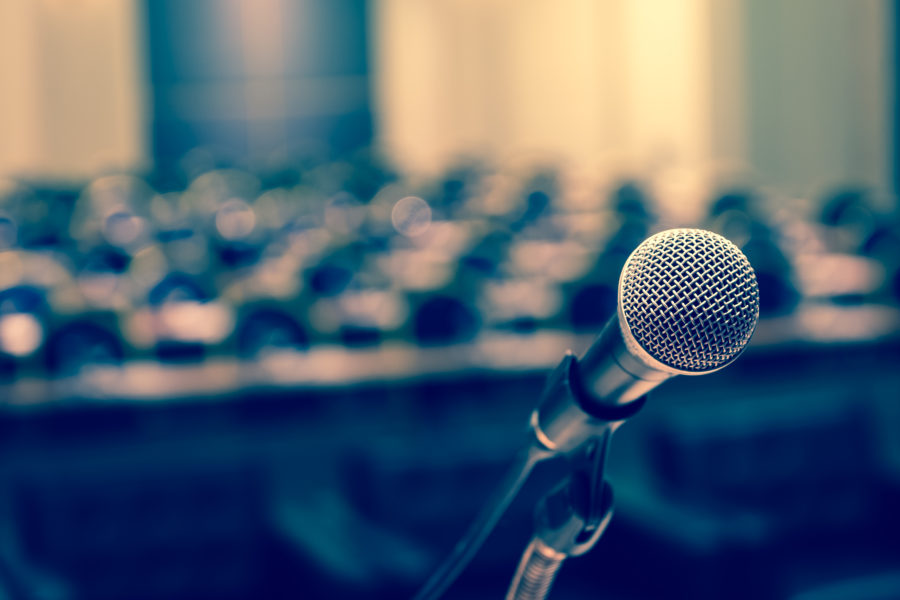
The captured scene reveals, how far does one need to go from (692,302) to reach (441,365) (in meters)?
2.77

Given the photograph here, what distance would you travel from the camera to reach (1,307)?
455 cm

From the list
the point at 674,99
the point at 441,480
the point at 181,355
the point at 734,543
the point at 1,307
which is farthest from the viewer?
the point at 674,99

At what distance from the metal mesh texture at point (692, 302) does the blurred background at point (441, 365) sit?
157 cm

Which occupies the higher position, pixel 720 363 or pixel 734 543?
pixel 720 363

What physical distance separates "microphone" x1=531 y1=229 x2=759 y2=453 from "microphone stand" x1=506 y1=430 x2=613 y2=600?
42 mm

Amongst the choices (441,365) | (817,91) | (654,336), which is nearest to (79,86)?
(817,91)

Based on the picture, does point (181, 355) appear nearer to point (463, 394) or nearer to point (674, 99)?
point (463, 394)

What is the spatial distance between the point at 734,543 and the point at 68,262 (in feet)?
16.4

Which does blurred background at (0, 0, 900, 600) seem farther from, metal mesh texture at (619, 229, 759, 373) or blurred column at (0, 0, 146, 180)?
blurred column at (0, 0, 146, 180)

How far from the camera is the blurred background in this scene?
2.67 m

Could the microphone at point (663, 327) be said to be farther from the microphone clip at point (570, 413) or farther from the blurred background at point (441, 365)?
the blurred background at point (441, 365)

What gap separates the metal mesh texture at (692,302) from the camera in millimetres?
640

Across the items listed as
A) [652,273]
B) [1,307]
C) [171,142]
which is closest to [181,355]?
[1,307]

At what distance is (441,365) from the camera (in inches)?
134
